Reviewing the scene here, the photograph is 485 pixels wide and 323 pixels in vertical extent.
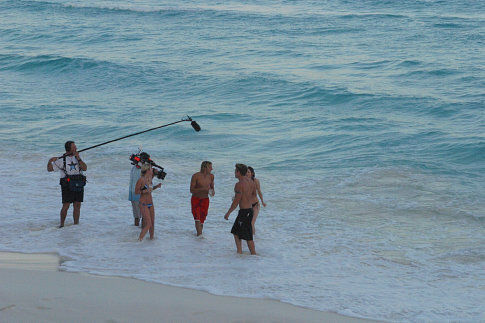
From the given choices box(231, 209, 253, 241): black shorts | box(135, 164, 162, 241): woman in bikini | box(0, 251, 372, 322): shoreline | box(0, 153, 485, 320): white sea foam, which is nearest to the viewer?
box(0, 251, 372, 322): shoreline

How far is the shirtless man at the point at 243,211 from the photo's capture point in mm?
8484

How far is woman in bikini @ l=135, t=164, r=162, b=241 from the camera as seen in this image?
8781 mm

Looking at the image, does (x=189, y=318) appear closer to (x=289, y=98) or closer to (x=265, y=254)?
(x=265, y=254)

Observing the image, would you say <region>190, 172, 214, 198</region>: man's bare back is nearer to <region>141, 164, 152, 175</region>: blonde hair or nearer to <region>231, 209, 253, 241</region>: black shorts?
<region>141, 164, 152, 175</region>: blonde hair

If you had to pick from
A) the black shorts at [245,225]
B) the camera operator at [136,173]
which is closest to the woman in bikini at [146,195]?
the camera operator at [136,173]

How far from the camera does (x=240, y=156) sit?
15688mm

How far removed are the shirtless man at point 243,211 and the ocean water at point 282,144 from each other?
279 millimetres

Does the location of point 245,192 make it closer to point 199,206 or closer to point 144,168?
point 199,206

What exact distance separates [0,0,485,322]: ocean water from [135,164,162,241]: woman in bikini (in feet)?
0.89

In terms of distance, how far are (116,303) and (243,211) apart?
2568 mm

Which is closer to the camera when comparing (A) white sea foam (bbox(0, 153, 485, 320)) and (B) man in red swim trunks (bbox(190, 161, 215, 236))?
(A) white sea foam (bbox(0, 153, 485, 320))

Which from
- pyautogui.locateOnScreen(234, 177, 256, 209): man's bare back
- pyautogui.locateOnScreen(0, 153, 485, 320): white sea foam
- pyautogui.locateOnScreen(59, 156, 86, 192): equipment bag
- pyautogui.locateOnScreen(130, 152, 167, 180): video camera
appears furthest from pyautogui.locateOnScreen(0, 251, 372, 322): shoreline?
pyautogui.locateOnScreen(59, 156, 86, 192): equipment bag

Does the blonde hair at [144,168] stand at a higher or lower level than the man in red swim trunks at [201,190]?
higher

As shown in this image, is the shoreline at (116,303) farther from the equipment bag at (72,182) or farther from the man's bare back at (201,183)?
the man's bare back at (201,183)
